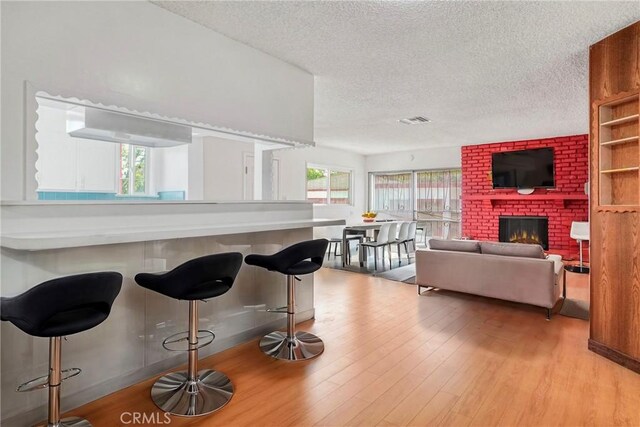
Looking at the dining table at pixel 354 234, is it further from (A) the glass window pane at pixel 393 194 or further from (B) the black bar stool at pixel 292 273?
(B) the black bar stool at pixel 292 273

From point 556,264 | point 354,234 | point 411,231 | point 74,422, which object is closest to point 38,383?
point 74,422

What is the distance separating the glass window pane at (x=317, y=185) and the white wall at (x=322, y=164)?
20cm

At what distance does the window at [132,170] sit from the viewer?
4430 mm

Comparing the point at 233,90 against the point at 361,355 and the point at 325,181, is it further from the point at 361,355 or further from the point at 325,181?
the point at 325,181

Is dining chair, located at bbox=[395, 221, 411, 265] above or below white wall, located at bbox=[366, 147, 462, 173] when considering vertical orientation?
below

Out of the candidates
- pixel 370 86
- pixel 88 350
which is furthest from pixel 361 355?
pixel 370 86

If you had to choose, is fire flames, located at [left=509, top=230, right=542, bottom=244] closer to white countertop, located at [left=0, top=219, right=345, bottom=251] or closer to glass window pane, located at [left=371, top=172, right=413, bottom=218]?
glass window pane, located at [left=371, top=172, right=413, bottom=218]

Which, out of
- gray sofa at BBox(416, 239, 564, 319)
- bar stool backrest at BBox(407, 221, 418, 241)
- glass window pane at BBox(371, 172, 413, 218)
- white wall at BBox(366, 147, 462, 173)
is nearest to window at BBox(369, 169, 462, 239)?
glass window pane at BBox(371, 172, 413, 218)

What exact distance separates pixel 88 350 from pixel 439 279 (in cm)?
356

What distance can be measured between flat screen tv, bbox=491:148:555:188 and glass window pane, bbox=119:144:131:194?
6.69 metres

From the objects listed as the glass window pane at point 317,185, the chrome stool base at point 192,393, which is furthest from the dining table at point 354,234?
the chrome stool base at point 192,393

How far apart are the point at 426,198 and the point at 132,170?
6.44 m

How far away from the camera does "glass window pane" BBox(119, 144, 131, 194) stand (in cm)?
440

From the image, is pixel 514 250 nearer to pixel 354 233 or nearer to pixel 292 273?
pixel 292 273
